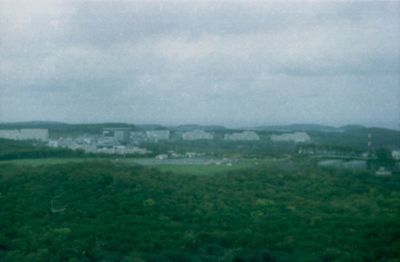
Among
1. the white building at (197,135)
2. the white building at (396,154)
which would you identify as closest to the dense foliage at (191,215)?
the white building at (396,154)

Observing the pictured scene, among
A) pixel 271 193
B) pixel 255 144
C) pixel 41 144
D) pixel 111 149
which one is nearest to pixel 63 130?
pixel 41 144

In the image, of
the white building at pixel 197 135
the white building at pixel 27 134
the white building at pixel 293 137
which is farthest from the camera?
the white building at pixel 293 137

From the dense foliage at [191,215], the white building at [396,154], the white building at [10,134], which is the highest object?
the white building at [10,134]

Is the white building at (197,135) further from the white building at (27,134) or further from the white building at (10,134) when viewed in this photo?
the white building at (10,134)

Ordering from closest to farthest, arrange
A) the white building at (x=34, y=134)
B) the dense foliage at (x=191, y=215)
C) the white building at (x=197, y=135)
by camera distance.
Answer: the dense foliage at (x=191, y=215) → the white building at (x=34, y=134) → the white building at (x=197, y=135)

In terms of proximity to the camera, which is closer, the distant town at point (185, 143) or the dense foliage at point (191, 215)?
the dense foliage at point (191, 215)

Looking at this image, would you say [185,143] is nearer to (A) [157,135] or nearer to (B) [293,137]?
(A) [157,135]

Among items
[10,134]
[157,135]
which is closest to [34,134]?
[10,134]
